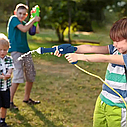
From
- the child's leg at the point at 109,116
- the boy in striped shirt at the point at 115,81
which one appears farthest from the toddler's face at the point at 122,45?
the child's leg at the point at 109,116

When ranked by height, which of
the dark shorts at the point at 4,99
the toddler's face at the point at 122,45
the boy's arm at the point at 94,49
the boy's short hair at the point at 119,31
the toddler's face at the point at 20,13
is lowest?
the dark shorts at the point at 4,99

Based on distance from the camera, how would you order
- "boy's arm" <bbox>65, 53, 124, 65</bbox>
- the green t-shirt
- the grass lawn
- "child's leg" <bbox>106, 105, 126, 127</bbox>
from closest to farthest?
"boy's arm" <bbox>65, 53, 124, 65</bbox>, "child's leg" <bbox>106, 105, 126, 127</bbox>, the grass lawn, the green t-shirt

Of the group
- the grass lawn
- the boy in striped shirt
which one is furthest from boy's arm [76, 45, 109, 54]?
the grass lawn

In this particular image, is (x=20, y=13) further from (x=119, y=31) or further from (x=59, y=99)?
(x=119, y=31)

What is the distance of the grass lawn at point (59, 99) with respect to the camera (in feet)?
12.9

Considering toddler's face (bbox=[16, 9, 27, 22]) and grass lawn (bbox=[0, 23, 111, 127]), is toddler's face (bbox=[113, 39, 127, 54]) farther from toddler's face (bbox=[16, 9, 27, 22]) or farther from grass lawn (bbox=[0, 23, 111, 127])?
toddler's face (bbox=[16, 9, 27, 22])

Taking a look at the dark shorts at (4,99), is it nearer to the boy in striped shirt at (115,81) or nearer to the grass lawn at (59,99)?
the grass lawn at (59,99)

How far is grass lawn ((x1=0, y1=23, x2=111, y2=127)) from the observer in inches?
155

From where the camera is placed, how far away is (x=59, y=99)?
4.88 meters

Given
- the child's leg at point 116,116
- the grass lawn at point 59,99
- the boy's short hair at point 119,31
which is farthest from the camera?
the grass lawn at point 59,99

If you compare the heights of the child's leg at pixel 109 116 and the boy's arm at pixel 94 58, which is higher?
the boy's arm at pixel 94 58

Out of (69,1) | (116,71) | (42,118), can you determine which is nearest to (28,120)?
(42,118)

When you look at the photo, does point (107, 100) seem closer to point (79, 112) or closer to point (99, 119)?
point (99, 119)

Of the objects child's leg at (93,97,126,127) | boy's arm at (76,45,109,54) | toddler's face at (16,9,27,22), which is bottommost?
child's leg at (93,97,126,127)
